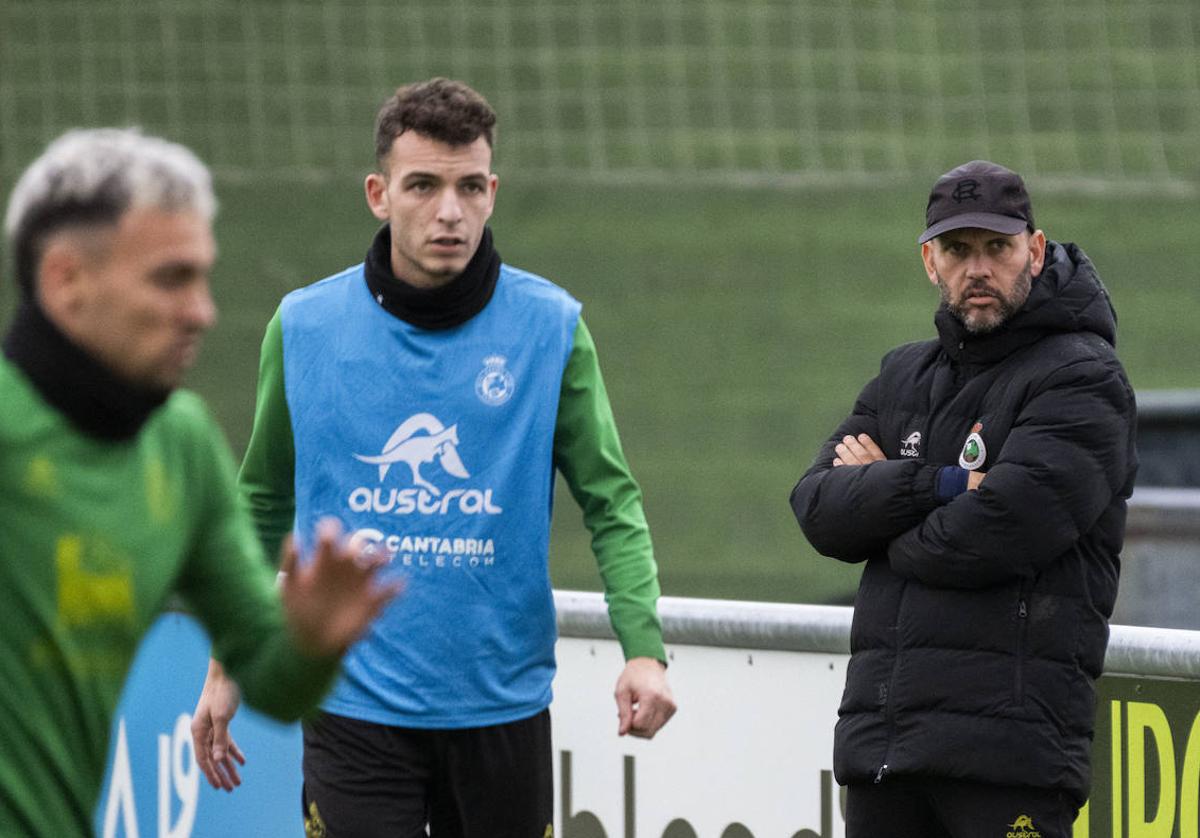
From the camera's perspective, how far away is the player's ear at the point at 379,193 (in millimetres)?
4145

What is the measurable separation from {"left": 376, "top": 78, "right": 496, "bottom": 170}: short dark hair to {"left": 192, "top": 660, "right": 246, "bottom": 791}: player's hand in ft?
3.65

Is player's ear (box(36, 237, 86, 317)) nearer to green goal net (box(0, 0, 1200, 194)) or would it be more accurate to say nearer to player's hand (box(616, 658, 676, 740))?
player's hand (box(616, 658, 676, 740))

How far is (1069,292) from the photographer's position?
4055 millimetres

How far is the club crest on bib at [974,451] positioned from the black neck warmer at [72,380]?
2.07 metres

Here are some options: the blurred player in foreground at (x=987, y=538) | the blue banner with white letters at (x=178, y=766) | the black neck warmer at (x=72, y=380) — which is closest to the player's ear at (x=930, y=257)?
the blurred player in foreground at (x=987, y=538)

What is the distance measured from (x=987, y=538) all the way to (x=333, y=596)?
1.78 meters

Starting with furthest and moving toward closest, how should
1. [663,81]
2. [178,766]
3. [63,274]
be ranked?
[663,81] → [178,766] → [63,274]

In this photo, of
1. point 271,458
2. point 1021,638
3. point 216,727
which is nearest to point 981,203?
point 1021,638

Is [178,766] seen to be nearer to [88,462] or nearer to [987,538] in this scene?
[987,538]

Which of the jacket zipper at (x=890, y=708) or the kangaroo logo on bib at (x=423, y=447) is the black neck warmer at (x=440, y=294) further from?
the jacket zipper at (x=890, y=708)

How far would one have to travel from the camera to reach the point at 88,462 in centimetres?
239

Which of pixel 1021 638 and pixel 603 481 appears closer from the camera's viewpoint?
pixel 1021 638

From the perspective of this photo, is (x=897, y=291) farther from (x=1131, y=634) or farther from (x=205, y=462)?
(x=205, y=462)

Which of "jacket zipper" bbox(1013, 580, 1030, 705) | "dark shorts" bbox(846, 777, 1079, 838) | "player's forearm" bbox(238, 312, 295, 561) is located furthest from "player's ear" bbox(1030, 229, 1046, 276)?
"player's forearm" bbox(238, 312, 295, 561)
